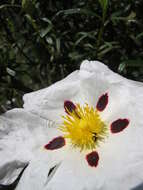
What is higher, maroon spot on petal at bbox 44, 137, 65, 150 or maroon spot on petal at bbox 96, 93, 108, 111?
maroon spot on petal at bbox 96, 93, 108, 111

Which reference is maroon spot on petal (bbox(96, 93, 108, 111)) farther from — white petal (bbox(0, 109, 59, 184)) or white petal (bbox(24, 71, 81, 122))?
white petal (bbox(0, 109, 59, 184))

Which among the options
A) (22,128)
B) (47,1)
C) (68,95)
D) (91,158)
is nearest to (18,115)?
(22,128)

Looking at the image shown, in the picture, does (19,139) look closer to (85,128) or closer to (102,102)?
(85,128)

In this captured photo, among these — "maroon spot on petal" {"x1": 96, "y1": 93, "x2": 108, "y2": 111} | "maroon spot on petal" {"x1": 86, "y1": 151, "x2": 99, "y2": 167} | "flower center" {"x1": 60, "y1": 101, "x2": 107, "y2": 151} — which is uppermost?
"maroon spot on petal" {"x1": 96, "y1": 93, "x2": 108, "y2": 111}

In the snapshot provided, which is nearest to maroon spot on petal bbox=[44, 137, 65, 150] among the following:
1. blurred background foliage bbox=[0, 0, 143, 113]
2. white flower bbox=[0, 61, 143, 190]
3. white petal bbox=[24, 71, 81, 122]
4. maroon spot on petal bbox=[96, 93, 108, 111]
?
white flower bbox=[0, 61, 143, 190]

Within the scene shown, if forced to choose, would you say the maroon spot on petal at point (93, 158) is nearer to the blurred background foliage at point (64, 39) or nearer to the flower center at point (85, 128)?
the flower center at point (85, 128)

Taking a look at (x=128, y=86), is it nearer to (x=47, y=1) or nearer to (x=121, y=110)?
(x=121, y=110)

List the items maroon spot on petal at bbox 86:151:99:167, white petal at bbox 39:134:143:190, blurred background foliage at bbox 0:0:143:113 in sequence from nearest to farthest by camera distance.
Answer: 1. white petal at bbox 39:134:143:190
2. maroon spot on petal at bbox 86:151:99:167
3. blurred background foliage at bbox 0:0:143:113

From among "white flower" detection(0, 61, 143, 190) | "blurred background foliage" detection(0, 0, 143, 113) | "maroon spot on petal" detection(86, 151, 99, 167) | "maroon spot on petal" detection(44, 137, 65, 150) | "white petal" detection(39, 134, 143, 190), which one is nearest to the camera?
"white petal" detection(39, 134, 143, 190)
